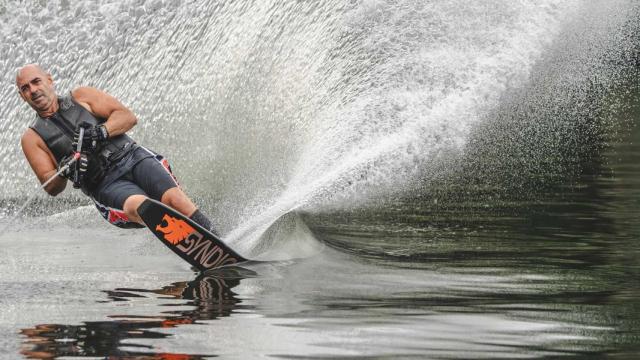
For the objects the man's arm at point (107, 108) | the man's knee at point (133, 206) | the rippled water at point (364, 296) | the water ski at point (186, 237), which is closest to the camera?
the rippled water at point (364, 296)

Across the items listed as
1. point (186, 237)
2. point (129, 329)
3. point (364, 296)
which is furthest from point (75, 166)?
point (129, 329)

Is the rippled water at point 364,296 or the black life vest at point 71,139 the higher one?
the black life vest at point 71,139

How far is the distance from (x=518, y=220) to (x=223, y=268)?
123 inches

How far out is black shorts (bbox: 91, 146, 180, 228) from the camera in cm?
853

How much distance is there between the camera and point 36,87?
841 cm

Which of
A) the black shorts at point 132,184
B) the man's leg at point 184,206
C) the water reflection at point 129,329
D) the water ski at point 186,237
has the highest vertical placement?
the black shorts at point 132,184

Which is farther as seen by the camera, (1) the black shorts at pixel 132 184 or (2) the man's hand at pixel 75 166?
(1) the black shorts at pixel 132 184

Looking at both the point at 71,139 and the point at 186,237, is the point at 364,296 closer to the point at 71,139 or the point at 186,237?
the point at 186,237

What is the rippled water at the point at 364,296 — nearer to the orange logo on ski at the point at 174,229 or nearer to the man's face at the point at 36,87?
the orange logo on ski at the point at 174,229

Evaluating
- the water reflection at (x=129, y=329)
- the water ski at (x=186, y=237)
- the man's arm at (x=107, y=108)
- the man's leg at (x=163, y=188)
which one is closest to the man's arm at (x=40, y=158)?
the man's arm at (x=107, y=108)

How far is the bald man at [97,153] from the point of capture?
8414mm

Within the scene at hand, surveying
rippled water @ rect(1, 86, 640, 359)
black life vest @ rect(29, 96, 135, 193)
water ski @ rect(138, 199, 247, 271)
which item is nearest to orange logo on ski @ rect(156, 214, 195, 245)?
water ski @ rect(138, 199, 247, 271)

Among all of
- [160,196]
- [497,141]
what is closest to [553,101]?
[497,141]

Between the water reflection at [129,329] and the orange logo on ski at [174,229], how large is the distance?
0.76m
